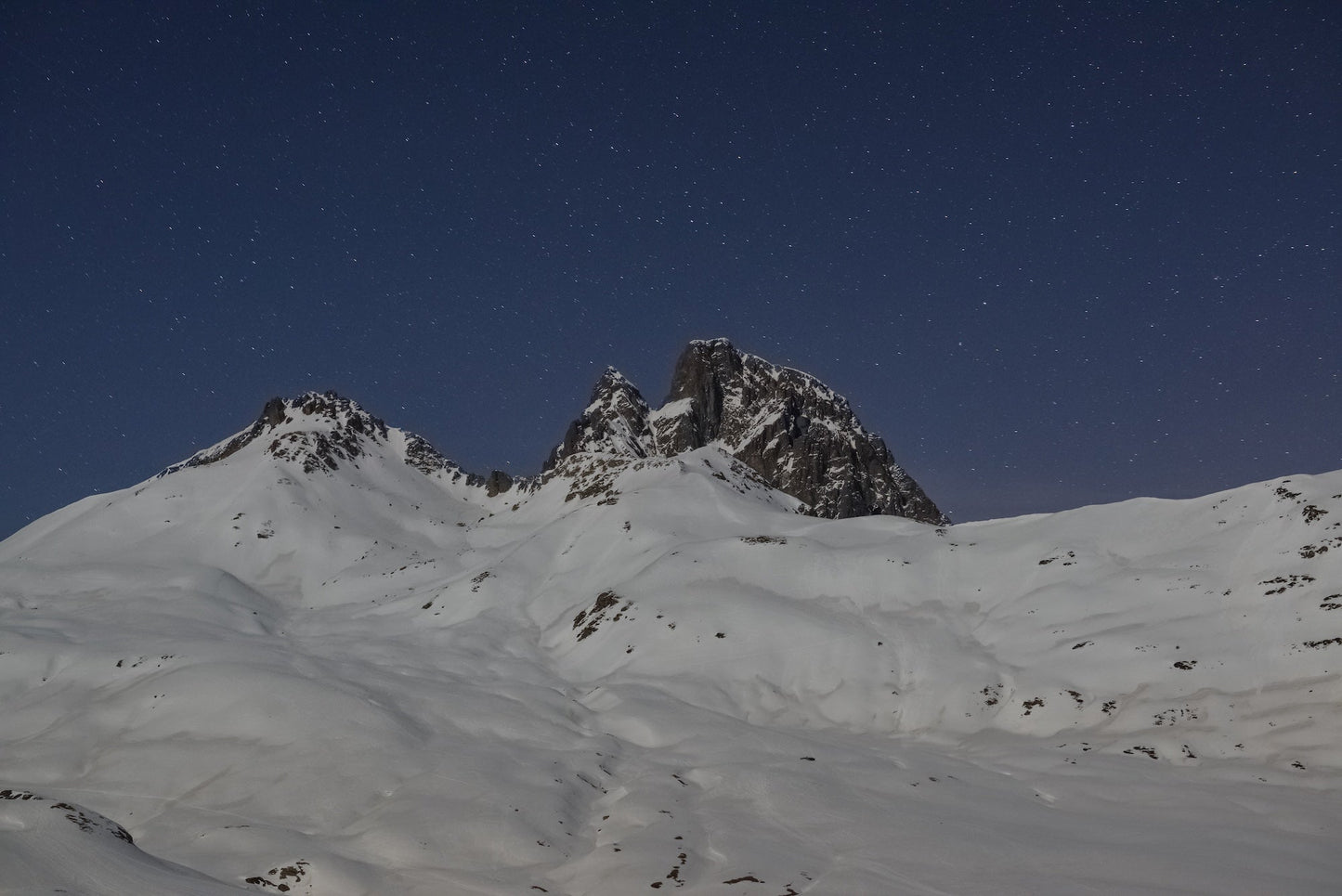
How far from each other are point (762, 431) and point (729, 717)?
126 metres

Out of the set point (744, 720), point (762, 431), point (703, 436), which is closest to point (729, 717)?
point (744, 720)

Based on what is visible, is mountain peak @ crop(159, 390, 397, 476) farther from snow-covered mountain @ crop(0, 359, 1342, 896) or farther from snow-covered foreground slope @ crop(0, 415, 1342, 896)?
snow-covered foreground slope @ crop(0, 415, 1342, 896)

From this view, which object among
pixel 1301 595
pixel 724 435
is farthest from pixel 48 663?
pixel 724 435

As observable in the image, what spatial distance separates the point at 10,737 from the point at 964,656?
191 ft

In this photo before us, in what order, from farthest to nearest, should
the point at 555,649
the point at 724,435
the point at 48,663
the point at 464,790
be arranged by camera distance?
the point at 724,435 → the point at 555,649 → the point at 48,663 → the point at 464,790

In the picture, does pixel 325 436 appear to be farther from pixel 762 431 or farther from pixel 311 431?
pixel 762 431

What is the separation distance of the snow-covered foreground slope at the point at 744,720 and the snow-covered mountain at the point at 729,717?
0.73ft

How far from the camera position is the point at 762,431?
17512 cm

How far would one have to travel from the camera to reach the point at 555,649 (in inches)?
2896

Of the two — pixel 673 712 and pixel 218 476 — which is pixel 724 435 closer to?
pixel 218 476

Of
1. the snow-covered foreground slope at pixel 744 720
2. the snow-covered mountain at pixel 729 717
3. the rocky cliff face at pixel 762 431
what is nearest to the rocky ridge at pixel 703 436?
the rocky cliff face at pixel 762 431

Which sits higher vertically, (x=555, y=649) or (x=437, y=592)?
(x=437, y=592)

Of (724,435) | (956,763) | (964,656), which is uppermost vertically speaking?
(724,435)

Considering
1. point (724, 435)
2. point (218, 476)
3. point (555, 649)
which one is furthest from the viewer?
point (724, 435)
